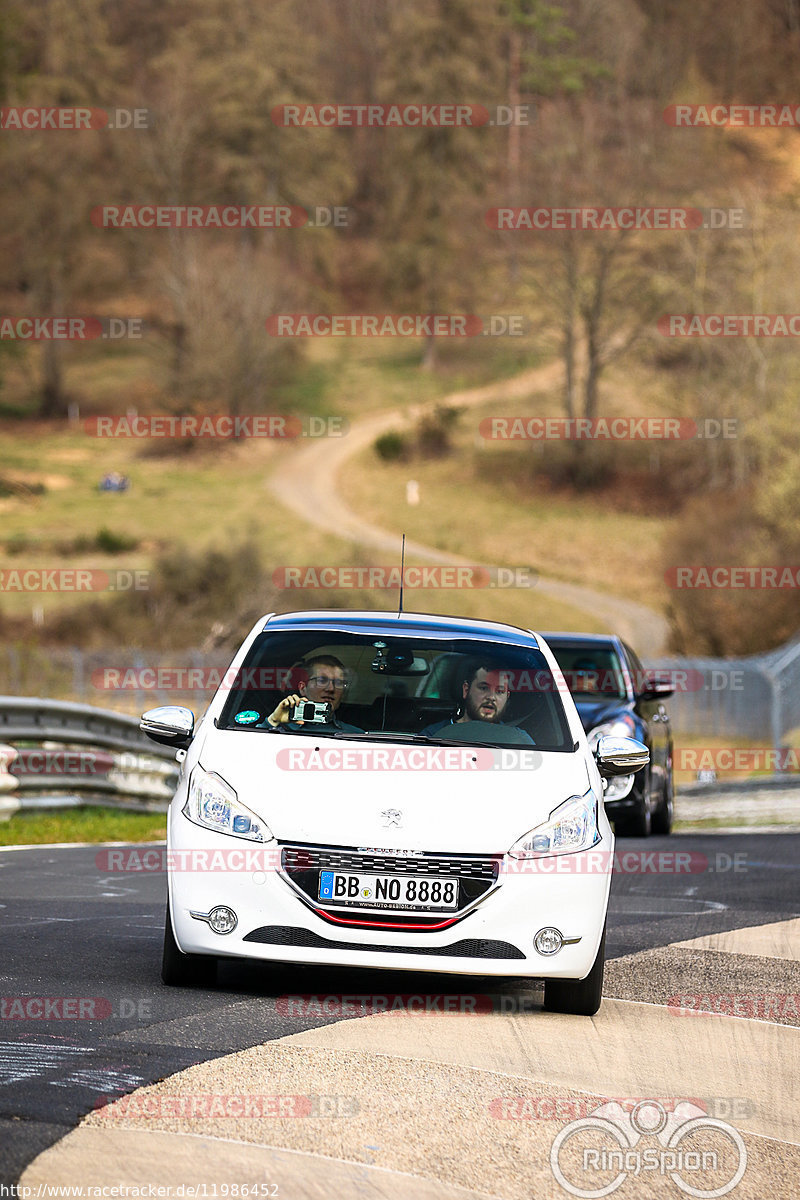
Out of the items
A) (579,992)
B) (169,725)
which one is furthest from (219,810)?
(579,992)

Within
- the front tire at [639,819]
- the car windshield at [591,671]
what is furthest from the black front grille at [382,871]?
the front tire at [639,819]

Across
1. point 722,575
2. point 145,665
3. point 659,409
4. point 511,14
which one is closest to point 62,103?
point 511,14

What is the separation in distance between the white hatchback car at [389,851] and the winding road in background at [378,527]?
1634 inches

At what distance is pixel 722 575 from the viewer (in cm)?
4869

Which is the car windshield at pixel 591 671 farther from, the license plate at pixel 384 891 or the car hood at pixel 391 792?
the license plate at pixel 384 891

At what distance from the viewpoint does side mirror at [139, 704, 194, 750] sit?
740cm

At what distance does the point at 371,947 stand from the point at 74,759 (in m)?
9.58

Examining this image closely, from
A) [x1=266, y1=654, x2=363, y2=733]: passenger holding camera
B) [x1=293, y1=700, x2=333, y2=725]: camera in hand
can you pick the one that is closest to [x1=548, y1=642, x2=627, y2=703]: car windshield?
[x1=266, y1=654, x2=363, y2=733]: passenger holding camera

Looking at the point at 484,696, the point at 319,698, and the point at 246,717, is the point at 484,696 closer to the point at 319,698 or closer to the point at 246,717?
the point at 319,698

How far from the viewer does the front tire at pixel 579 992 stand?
267 inches

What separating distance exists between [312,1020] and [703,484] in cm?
6860

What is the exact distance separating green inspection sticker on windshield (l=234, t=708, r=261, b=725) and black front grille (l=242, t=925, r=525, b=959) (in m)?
1.18

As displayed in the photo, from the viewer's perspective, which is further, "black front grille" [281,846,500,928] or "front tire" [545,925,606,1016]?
"front tire" [545,925,606,1016]

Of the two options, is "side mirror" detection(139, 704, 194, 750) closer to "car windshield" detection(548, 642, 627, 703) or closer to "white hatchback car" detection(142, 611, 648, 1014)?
"white hatchback car" detection(142, 611, 648, 1014)
